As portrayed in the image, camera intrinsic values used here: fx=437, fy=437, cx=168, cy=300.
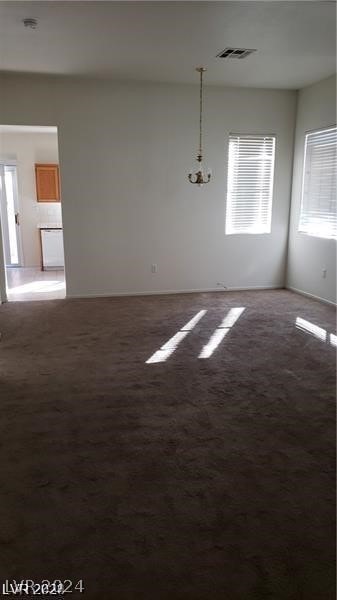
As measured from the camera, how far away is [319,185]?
→ 6.11 metres

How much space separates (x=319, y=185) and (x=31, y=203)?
5.61 meters

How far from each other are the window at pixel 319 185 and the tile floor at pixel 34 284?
381 centimetres

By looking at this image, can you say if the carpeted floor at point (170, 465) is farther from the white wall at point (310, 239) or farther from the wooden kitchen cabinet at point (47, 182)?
the wooden kitchen cabinet at point (47, 182)

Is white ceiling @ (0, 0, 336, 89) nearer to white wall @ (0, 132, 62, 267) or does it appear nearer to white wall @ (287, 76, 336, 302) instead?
white wall @ (287, 76, 336, 302)

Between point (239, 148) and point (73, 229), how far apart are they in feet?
9.02

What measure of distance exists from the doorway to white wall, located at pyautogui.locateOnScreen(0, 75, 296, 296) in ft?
7.36

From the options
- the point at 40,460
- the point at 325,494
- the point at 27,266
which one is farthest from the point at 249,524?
the point at 27,266

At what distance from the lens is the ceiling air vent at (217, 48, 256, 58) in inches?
178

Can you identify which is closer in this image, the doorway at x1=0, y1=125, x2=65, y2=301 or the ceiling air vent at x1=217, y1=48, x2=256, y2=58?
the ceiling air vent at x1=217, y1=48, x2=256, y2=58

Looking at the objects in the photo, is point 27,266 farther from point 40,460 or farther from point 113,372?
point 40,460

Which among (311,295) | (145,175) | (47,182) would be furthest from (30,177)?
(311,295)

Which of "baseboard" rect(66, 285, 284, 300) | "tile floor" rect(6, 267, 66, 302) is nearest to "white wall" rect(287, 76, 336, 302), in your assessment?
"baseboard" rect(66, 285, 284, 300)

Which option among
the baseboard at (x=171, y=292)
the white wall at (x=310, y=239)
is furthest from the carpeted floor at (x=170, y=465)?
the baseboard at (x=171, y=292)

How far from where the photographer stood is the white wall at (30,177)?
28.0 feet
